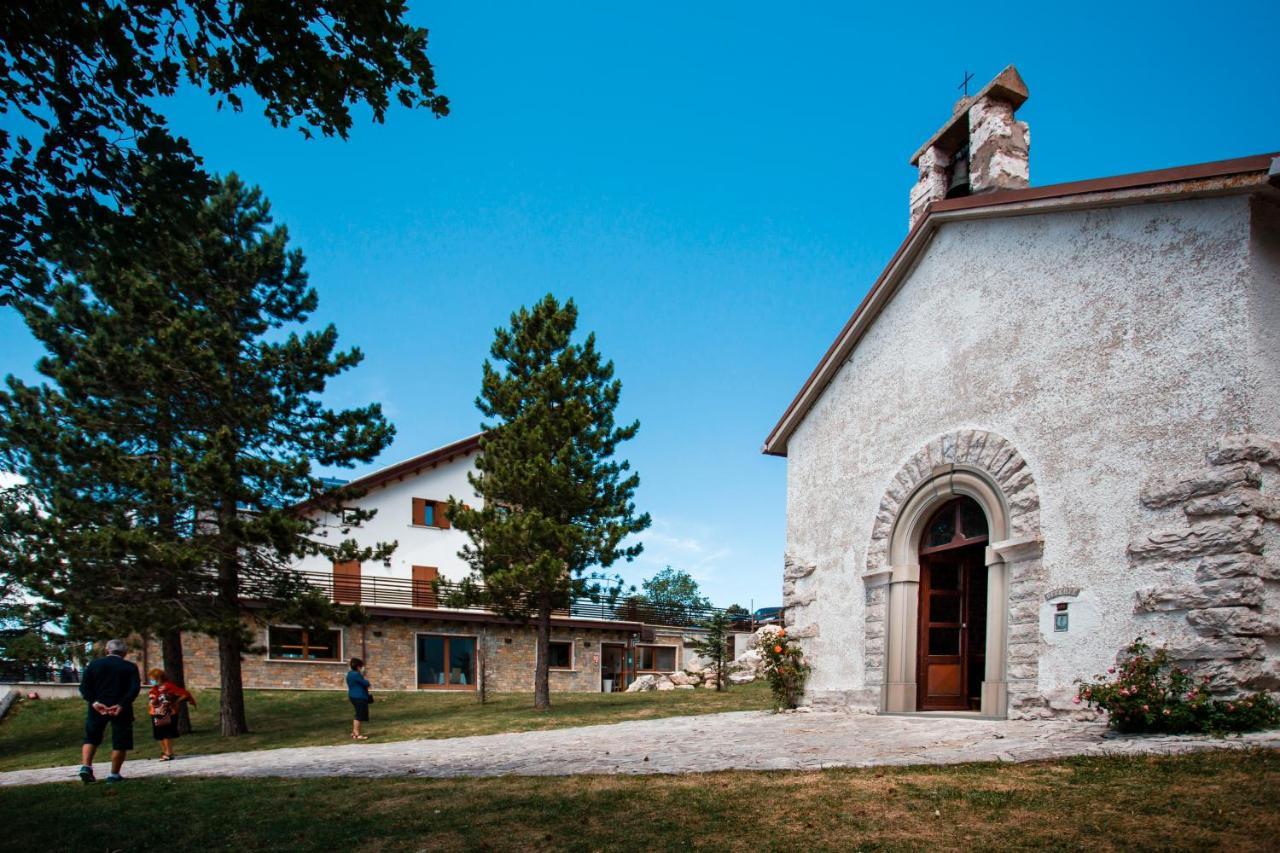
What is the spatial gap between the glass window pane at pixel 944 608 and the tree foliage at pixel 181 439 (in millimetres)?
10987

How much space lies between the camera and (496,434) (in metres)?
21.1

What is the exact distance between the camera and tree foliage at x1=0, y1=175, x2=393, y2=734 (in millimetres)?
15617

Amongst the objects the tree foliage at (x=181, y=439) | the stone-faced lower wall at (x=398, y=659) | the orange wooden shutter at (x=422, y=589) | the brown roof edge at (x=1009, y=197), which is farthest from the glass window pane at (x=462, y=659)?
the brown roof edge at (x=1009, y=197)

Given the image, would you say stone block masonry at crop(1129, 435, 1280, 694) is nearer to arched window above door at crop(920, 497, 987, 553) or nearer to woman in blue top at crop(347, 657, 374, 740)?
arched window above door at crop(920, 497, 987, 553)

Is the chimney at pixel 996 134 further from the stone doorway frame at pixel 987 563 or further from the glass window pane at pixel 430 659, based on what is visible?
the glass window pane at pixel 430 659

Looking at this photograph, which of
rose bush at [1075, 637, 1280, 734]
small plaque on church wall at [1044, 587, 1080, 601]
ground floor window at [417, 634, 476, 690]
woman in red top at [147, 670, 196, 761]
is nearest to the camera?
rose bush at [1075, 637, 1280, 734]

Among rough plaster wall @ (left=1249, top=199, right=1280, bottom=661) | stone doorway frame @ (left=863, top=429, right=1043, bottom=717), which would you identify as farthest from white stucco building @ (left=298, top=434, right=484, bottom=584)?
rough plaster wall @ (left=1249, top=199, right=1280, bottom=661)

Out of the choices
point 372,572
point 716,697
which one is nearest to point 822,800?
point 716,697

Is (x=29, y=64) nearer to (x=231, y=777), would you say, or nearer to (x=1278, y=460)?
(x=231, y=777)

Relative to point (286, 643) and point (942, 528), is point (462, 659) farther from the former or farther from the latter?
point (942, 528)

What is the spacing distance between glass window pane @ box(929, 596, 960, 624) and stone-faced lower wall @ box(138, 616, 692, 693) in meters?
19.0

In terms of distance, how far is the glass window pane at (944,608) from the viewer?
12156 millimetres

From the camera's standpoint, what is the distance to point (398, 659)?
28391 mm

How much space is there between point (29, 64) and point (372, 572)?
86.0 feet
